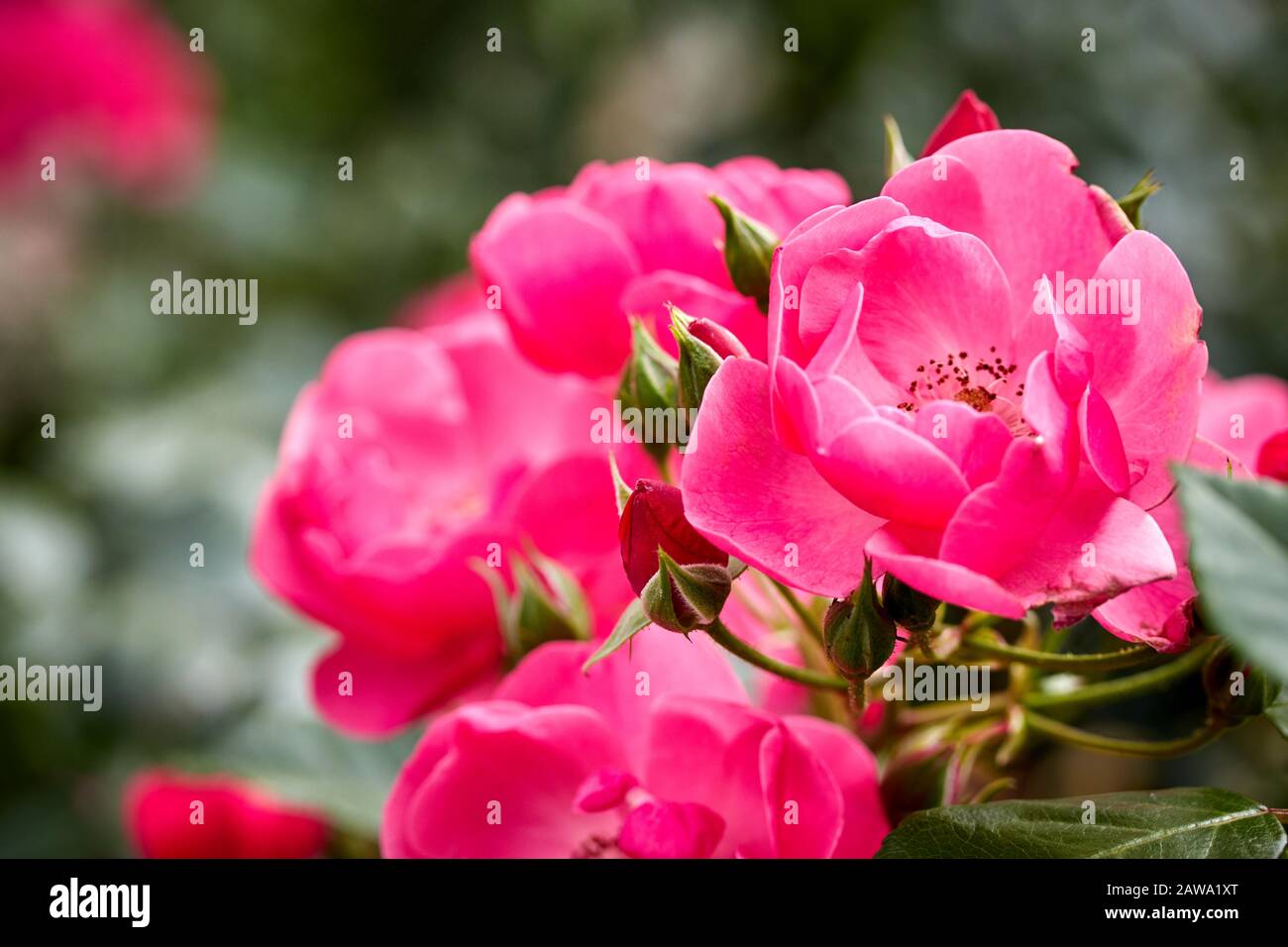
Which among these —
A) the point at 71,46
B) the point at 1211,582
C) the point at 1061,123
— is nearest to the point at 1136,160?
the point at 1061,123

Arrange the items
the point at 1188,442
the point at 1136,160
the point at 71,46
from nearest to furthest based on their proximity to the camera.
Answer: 1. the point at 1188,442
2. the point at 1136,160
3. the point at 71,46

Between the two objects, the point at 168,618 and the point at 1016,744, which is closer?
the point at 1016,744

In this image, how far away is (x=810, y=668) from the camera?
Result: 694 mm

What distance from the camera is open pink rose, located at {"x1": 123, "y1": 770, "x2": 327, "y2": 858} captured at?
1.04 metres

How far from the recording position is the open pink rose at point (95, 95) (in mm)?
2068

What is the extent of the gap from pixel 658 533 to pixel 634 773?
17cm

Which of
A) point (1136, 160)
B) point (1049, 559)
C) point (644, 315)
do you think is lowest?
point (1049, 559)

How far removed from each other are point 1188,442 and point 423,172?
7.19 ft

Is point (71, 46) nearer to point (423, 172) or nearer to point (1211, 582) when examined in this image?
point (423, 172)

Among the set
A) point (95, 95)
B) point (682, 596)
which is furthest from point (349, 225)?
point (682, 596)

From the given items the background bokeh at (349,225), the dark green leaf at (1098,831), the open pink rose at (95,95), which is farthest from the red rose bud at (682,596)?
the open pink rose at (95,95)

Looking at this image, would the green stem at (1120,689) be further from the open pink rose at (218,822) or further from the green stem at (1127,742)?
the open pink rose at (218,822)

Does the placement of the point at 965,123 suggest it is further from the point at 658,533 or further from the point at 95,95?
the point at 95,95

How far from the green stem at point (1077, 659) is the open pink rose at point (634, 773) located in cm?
9
